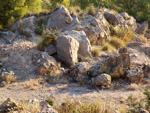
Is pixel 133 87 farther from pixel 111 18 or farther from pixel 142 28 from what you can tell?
pixel 142 28

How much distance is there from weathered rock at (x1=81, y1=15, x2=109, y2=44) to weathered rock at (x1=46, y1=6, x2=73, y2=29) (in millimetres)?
907

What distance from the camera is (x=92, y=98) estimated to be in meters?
5.93

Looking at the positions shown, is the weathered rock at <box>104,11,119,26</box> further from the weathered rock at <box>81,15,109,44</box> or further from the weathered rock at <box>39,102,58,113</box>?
the weathered rock at <box>39,102,58,113</box>

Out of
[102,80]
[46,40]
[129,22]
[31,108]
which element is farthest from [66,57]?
[129,22]

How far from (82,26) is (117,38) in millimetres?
2366

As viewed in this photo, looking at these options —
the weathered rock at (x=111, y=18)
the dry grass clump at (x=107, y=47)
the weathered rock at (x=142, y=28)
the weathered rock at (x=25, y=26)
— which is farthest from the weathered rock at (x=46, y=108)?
the weathered rock at (x=142, y=28)

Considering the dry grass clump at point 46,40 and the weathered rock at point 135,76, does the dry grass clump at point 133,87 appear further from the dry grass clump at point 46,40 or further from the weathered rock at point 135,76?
the dry grass clump at point 46,40

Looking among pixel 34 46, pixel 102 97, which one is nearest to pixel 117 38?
pixel 34 46

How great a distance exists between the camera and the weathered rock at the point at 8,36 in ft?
29.8

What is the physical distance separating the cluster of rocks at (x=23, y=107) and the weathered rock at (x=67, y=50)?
3.28 metres

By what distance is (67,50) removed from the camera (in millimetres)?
7957

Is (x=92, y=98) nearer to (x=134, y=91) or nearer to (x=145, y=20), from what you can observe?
(x=134, y=91)

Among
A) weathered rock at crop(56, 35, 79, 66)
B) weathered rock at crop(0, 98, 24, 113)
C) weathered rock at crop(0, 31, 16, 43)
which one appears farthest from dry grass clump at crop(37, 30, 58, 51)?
weathered rock at crop(0, 98, 24, 113)

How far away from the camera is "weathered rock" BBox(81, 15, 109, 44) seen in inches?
400
